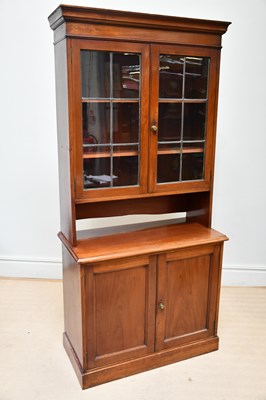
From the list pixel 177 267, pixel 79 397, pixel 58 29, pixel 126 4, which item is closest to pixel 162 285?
pixel 177 267

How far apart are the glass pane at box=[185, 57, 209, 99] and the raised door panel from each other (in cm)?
93

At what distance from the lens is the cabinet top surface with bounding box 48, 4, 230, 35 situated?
1792mm

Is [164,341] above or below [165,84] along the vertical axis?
below

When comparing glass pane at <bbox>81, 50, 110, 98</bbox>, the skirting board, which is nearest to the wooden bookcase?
glass pane at <bbox>81, 50, 110, 98</bbox>

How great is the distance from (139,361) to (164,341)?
183 millimetres

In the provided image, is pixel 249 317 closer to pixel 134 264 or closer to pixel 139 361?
pixel 139 361

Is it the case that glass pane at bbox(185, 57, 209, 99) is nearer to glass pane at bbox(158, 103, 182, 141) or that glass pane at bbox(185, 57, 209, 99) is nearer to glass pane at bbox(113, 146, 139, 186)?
glass pane at bbox(158, 103, 182, 141)

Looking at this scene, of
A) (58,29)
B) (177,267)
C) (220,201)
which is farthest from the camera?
(220,201)

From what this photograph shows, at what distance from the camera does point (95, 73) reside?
1.92 m

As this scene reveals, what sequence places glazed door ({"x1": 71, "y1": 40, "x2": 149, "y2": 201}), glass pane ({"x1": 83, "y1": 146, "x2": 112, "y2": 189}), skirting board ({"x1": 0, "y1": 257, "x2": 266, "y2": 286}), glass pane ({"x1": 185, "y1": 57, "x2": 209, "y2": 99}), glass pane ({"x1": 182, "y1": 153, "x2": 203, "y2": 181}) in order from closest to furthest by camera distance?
glazed door ({"x1": 71, "y1": 40, "x2": 149, "y2": 201}) < glass pane ({"x1": 83, "y1": 146, "x2": 112, "y2": 189}) < glass pane ({"x1": 185, "y1": 57, "x2": 209, "y2": 99}) < glass pane ({"x1": 182, "y1": 153, "x2": 203, "y2": 181}) < skirting board ({"x1": 0, "y1": 257, "x2": 266, "y2": 286})

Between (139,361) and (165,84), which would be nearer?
(165,84)

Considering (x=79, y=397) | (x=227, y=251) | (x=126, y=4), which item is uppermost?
(x=126, y=4)

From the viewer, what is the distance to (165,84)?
2.08 meters

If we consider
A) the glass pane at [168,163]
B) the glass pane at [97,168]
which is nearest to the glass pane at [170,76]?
the glass pane at [168,163]
